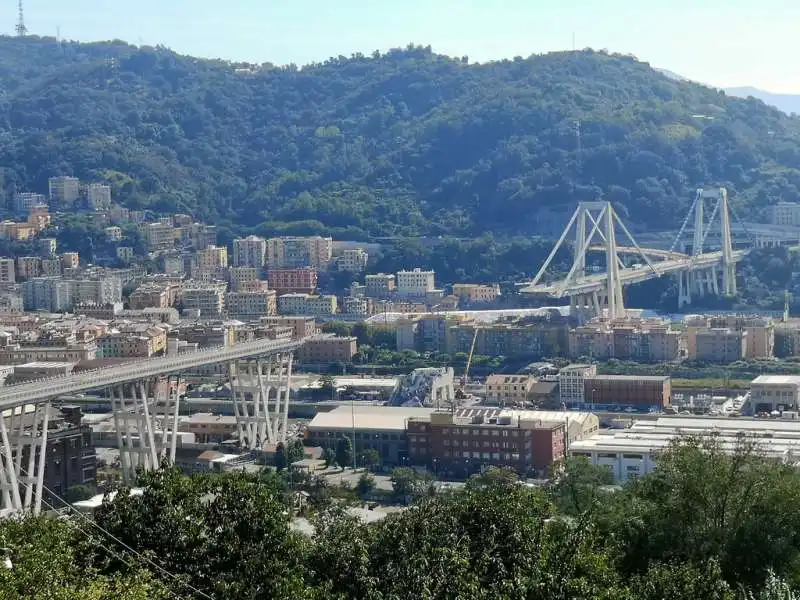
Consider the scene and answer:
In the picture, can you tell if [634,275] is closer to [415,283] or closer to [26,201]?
[415,283]

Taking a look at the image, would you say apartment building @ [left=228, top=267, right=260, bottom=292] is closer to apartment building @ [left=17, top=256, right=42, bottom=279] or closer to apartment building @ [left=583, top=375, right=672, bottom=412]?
apartment building @ [left=17, top=256, right=42, bottom=279]

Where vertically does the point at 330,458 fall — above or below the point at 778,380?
below

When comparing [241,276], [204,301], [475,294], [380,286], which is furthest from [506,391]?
[241,276]

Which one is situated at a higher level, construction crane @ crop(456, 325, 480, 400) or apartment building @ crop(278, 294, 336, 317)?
apartment building @ crop(278, 294, 336, 317)

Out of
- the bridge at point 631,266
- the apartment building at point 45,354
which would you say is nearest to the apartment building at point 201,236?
the bridge at point 631,266

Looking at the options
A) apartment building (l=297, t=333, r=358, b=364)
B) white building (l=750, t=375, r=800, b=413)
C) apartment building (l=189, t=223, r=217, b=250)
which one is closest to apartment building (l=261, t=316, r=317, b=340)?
apartment building (l=297, t=333, r=358, b=364)

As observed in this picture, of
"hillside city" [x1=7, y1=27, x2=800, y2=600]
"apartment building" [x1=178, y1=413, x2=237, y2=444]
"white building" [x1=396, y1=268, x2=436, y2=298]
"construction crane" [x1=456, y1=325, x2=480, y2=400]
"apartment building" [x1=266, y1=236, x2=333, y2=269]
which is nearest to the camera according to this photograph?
"hillside city" [x1=7, y1=27, x2=800, y2=600]

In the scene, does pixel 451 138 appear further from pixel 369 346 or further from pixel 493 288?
pixel 369 346
